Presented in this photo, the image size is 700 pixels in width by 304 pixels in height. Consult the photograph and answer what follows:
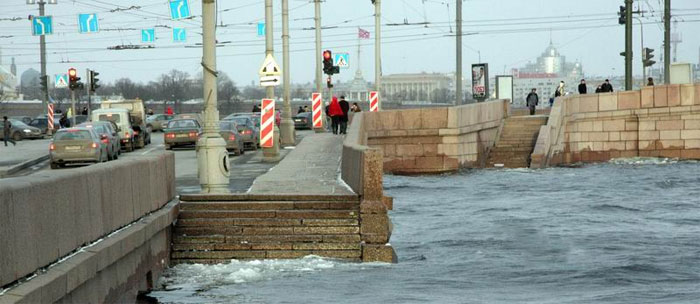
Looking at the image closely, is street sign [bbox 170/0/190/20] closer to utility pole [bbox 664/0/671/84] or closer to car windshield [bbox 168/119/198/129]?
car windshield [bbox 168/119/198/129]

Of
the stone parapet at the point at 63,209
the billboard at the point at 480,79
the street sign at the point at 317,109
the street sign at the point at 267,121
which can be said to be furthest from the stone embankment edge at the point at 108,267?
the billboard at the point at 480,79

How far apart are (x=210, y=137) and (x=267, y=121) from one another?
14.7 meters

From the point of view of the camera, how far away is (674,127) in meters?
58.4

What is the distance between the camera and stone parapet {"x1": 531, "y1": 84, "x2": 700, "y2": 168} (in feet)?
189

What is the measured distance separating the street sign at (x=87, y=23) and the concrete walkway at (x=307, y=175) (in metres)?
18.2

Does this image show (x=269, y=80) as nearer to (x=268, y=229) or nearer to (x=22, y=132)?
(x=268, y=229)

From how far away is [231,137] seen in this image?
45.5 m

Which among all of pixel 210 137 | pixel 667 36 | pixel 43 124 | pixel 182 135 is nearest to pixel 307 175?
pixel 210 137

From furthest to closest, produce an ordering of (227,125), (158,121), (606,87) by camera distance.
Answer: (158,121) → (606,87) → (227,125)

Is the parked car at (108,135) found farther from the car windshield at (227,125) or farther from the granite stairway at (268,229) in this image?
the granite stairway at (268,229)

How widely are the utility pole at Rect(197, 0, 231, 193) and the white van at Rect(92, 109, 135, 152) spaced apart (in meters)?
30.2

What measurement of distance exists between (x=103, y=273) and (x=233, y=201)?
23.5 feet

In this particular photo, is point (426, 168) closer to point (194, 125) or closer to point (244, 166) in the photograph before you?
point (194, 125)

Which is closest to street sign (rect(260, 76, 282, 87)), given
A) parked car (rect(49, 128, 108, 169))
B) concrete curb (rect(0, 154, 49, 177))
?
concrete curb (rect(0, 154, 49, 177))
